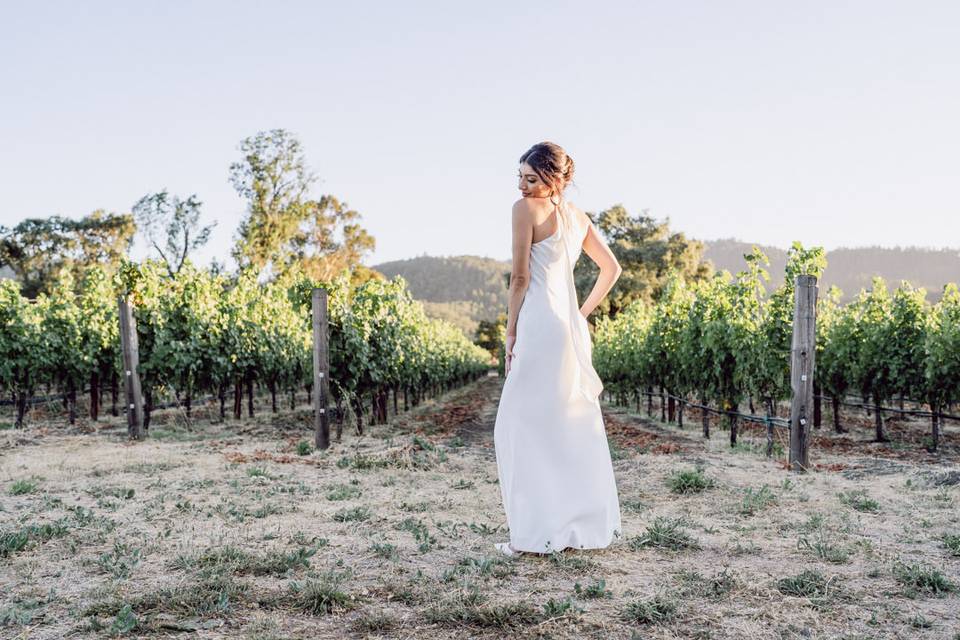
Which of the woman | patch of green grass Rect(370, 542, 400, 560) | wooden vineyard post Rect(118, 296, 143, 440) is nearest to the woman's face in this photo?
the woman

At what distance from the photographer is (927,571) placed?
322cm

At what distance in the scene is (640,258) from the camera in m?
42.1

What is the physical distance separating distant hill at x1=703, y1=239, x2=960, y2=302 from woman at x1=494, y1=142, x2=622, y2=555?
293ft

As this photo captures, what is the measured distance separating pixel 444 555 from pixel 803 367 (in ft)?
15.3

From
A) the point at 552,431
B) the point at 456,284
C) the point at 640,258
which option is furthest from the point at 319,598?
the point at 456,284

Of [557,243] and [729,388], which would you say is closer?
[557,243]

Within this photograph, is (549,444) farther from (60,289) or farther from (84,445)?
(60,289)

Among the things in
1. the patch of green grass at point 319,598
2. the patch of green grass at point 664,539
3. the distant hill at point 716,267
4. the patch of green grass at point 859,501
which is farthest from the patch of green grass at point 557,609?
the distant hill at point 716,267

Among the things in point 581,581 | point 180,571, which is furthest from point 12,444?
point 581,581

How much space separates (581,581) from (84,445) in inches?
323

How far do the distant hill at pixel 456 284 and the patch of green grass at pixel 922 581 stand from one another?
309 ft

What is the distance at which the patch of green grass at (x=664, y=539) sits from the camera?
3869mm

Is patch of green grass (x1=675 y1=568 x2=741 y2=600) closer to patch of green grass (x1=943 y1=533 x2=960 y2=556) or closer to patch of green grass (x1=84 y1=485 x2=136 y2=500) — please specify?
patch of green grass (x1=943 y1=533 x2=960 y2=556)

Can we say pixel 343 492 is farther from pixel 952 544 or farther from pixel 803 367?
pixel 803 367
